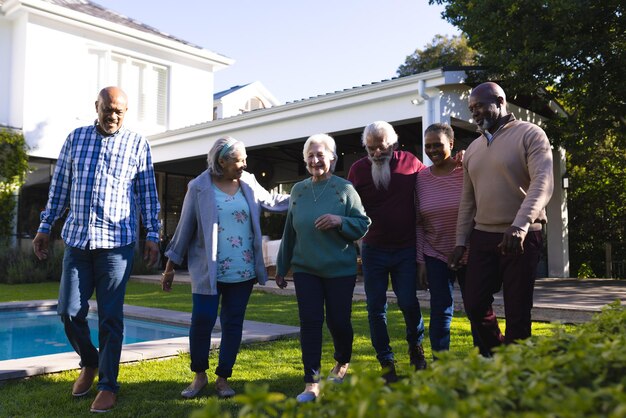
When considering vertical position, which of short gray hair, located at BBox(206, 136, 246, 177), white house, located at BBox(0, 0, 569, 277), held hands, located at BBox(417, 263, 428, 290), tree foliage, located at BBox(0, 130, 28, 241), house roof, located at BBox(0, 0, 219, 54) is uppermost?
house roof, located at BBox(0, 0, 219, 54)

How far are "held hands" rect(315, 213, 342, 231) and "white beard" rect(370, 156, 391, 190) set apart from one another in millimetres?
533

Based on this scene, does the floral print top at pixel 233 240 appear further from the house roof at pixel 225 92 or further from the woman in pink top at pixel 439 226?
the house roof at pixel 225 92

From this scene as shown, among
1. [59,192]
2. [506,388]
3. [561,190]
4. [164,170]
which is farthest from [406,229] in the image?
[164,170]

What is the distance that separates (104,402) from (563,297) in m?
6.74

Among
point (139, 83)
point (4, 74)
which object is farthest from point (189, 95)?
point (4, 74)

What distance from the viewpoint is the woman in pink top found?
3.58 m

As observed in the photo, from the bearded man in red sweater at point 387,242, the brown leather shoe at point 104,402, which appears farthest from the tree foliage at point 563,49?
the brown leather shoe at point 104,402

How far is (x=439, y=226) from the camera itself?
3623 millimetres

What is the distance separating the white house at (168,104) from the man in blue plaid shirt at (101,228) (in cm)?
588

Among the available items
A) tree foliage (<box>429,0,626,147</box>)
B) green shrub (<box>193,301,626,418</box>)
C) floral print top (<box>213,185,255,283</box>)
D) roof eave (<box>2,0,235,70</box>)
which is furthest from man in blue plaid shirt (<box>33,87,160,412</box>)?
roof eave (<box>2,0,235,70</box>)

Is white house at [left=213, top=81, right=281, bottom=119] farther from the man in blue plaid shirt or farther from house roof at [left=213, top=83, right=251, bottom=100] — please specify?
the man in blue plaid shirt

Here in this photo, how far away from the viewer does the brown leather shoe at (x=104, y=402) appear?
3133mm

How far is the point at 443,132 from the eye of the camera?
365 centimetres

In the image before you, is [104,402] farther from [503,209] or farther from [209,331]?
[503,209]
